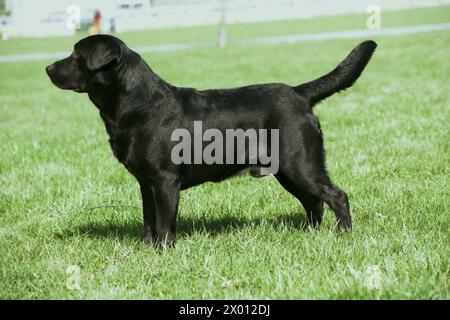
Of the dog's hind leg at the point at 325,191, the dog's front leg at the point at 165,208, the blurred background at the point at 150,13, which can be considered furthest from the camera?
the blurred background at the point at 150,13

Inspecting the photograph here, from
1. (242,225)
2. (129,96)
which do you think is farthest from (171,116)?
(242,225)

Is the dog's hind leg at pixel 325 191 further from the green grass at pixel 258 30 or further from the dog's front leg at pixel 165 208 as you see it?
the green grass at pixel 258 30

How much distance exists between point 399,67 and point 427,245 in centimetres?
1083

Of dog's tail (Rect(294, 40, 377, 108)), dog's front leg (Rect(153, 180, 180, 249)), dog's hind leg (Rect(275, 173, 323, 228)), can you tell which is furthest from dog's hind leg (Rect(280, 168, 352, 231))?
dog's front leg (Rect(153, 180, 180, 249))

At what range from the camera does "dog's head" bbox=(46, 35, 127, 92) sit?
3.54m


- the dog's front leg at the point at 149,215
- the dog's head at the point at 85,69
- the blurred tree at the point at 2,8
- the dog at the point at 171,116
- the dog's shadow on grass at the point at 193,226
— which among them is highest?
the blurred tree at the point at 2,8

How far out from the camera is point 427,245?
10.7 feet

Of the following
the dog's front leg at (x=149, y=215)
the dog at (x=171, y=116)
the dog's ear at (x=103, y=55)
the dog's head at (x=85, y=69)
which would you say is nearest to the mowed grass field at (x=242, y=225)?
the dog's front leg at (x=149, y=215)

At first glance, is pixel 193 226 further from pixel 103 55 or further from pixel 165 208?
pixel 103 55

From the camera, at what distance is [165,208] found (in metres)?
3.47

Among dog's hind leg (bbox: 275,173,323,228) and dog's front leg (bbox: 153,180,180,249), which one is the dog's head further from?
dog's hind leg (bbox: 275,173,323,228)

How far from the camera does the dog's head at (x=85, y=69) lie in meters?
3.54

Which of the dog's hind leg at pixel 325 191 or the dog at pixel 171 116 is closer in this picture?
the dog at pixel 171 116

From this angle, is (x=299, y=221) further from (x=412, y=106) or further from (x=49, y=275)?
(x=412, y=106)
